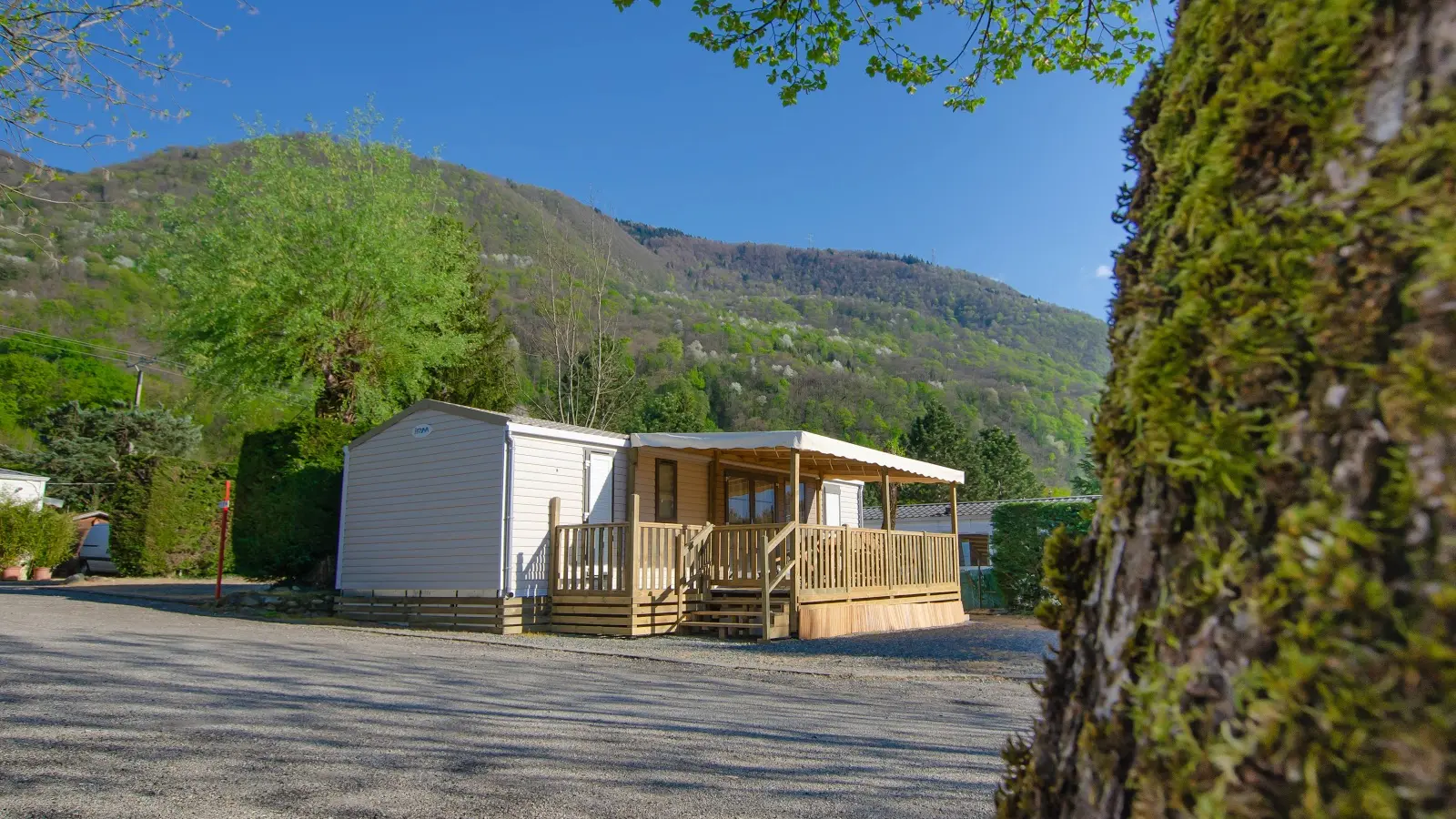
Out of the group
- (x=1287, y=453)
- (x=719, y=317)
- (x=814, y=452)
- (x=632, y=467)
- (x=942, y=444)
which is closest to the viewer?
(x=1287, y=453)

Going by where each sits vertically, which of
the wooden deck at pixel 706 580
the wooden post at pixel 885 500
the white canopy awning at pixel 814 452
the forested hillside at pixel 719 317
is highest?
the forested hillside at pixel 719 317

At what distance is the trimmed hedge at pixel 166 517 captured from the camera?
856 inches

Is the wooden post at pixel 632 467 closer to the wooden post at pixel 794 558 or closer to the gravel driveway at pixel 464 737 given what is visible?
the wooden post at pixel 794 558

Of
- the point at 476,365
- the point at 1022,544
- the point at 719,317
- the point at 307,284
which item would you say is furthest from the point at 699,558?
the point at 719,317

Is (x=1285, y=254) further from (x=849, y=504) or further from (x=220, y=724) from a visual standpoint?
(x=849, y=504)

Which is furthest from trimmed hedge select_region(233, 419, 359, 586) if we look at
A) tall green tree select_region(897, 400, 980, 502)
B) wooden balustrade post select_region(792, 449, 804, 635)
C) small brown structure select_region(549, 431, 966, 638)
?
tall green tree select_region(897, 400, 980, 502)

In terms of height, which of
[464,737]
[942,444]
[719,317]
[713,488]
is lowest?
[464,737]

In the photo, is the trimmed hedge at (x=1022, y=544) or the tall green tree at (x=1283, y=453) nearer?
the tall green tree at (x=1283, y=453)

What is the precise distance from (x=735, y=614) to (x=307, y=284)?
13.2 metres

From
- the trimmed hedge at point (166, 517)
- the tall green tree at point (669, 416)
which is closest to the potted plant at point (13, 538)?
the trimmed hedge at point (166, 517)

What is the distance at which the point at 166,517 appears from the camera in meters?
22.3

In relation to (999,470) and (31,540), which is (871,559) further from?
(999,470)

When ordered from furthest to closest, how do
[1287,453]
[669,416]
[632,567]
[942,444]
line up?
[669,416]
[942,444]
[632,567]
[1287,453]

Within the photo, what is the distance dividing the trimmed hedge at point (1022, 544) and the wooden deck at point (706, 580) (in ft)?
19.9
